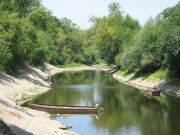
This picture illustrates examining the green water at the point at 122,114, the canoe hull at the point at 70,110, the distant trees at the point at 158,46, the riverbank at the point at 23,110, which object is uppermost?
the distant trees at the point at 158,46

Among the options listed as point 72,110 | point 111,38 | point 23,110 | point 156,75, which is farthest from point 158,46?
point 111,38

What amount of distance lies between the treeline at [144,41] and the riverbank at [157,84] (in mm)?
2315

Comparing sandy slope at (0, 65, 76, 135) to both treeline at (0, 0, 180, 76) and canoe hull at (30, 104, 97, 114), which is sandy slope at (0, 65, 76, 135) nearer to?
canoe hull at (30, 104, 97, 114)

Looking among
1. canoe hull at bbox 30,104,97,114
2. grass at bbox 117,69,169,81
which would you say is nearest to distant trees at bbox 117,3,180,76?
grass at bbox 117,69,169,81

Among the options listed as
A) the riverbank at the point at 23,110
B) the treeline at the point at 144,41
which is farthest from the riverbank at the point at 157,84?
the riverbank at the point at 23,110

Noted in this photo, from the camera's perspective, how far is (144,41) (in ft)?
307

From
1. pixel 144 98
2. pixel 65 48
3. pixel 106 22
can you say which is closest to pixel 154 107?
pixel 144 98

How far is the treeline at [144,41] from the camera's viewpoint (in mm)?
70613

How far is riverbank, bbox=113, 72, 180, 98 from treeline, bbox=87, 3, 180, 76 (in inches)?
91.1

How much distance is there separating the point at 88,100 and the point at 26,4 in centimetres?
3788

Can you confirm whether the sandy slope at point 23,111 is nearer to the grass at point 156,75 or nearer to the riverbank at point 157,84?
the riverbank at point 157,84

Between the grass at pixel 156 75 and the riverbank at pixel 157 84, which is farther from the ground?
the grass at pixel 156 75

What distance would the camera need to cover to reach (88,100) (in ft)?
213

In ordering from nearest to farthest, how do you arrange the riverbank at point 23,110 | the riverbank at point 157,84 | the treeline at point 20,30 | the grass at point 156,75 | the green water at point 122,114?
the riverbank at point 23,110 < the green water at point 122,114 < the riverbank at point 157,84 < the treeline at point 20,30 < the grass at point 156,75
